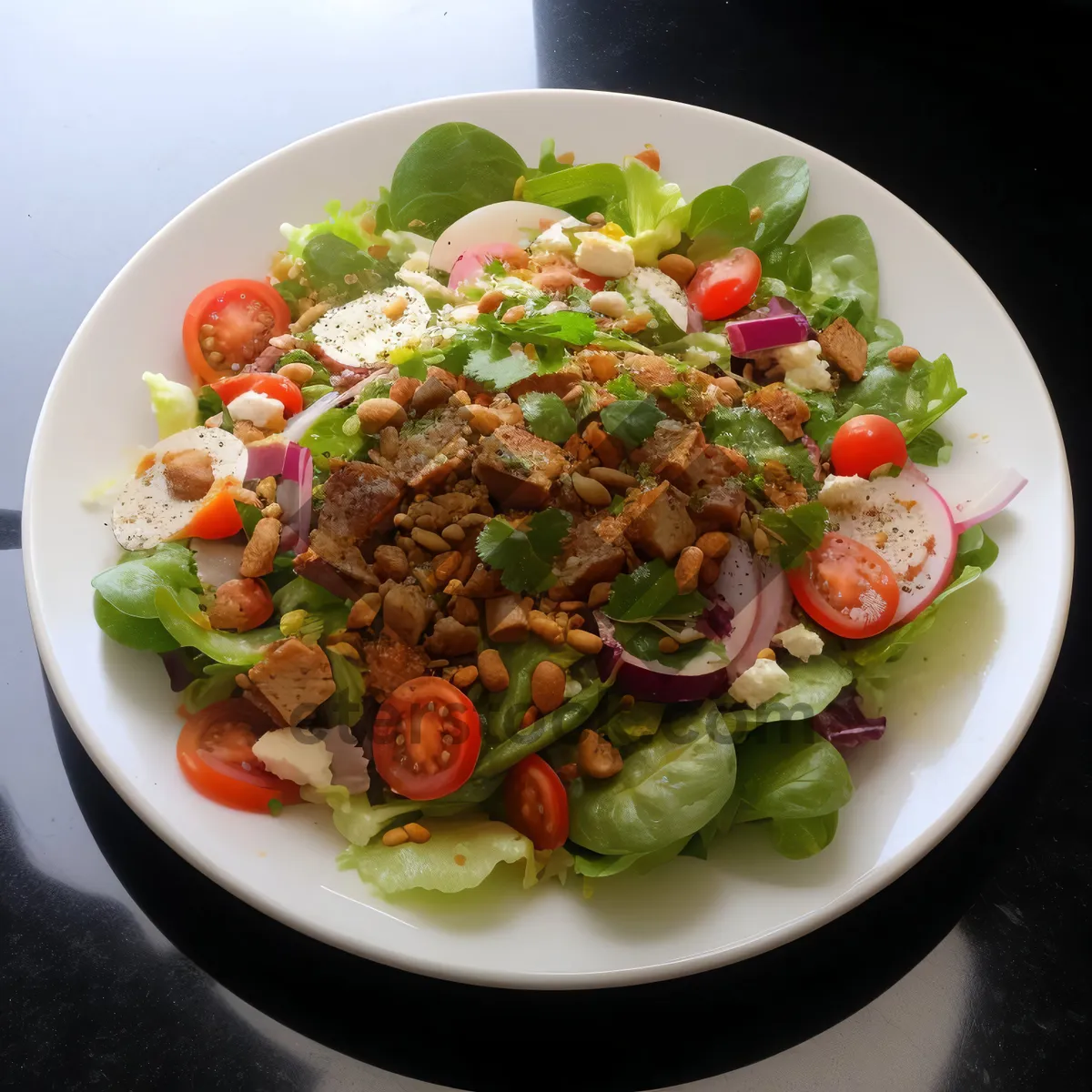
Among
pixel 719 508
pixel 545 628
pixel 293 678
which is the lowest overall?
pixel 293 678

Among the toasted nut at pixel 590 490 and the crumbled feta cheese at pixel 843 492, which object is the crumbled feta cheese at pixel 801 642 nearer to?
the crumbled feta cheese at pixel 843 492

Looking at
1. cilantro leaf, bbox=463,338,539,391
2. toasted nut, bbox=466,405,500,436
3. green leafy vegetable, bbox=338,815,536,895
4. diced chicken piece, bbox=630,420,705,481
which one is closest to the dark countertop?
green leafy vegetable, bbox=338,815,536,895

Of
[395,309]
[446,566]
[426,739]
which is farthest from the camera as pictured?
[395,309]

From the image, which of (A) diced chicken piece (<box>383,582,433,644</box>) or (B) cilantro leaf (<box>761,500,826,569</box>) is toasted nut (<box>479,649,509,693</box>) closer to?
(A) diced chicken piece (<box>383,582,433,644</box>)

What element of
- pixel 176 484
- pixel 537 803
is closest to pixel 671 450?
pixel 537 803

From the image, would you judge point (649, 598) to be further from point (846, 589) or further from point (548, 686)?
point (846, 589)

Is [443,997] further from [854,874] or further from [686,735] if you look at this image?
[854,874]
